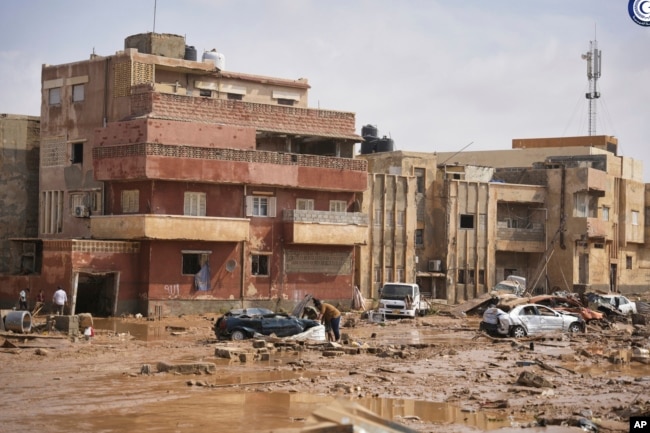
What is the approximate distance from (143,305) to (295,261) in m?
8.04

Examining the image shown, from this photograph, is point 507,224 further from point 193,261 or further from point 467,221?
point 193,261

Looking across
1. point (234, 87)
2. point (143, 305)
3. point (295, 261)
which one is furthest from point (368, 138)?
point (143, 305)

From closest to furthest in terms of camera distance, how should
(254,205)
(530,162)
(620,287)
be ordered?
(254,205) < (620,287) < (530,162)

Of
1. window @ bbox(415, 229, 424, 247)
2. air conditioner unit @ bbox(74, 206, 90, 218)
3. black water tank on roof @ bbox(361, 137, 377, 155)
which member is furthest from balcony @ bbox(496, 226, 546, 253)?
air conditioner unit @ bbox(74, 206, 90, 218)

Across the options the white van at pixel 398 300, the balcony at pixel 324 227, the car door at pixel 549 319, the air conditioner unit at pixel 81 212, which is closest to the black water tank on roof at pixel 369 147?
the balcony at pixel 324 227

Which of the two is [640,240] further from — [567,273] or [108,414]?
[108,414]

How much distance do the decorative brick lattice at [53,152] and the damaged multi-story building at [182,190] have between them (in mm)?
65

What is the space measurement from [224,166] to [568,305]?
15940 mm

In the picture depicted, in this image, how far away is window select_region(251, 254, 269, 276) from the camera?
153 feet

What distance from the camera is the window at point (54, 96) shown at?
48.7 meters

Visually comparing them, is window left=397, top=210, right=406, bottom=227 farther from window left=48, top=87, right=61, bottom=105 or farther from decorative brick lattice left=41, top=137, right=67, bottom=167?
window left=48, top=87, right=61, bottom=105

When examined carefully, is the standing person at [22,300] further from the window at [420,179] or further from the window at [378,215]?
the window at [420,179]

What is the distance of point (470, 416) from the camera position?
18.3m

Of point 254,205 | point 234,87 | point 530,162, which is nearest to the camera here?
point 254,205
